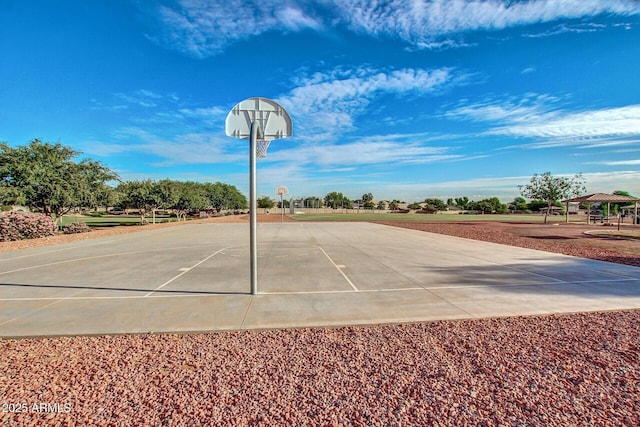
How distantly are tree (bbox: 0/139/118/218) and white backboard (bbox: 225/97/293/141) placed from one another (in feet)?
54.2

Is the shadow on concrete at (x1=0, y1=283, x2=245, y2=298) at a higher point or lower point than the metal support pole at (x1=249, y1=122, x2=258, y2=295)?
lower

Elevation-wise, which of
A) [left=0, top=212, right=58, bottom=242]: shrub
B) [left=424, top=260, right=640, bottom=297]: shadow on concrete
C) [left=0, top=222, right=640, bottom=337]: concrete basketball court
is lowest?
[left=424, top=260, right=640, bottom=297]: shadow on concrete

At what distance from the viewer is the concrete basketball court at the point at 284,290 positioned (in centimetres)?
455

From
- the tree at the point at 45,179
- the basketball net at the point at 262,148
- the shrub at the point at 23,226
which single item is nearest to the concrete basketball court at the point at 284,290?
the basketball net at the point at 262,148

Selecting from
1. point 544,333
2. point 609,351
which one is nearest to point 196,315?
point 544,333

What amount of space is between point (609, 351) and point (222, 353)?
14.8ft

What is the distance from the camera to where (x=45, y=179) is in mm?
17156

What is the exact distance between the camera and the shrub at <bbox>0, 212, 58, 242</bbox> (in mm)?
14116

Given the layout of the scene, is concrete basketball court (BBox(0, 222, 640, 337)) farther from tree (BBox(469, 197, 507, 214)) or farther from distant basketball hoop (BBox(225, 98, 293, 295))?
tree (BBox(469, 197, 507, 214))

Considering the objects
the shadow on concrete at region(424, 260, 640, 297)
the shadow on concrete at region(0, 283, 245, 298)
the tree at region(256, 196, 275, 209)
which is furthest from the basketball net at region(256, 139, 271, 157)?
the tree at region(256, 196, 275, 209)

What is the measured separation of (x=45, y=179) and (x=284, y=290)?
18945 millimetres

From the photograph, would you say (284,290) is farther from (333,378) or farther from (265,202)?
(265,202)

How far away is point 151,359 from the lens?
3293 mm

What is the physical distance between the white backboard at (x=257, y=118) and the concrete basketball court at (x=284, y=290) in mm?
3333
